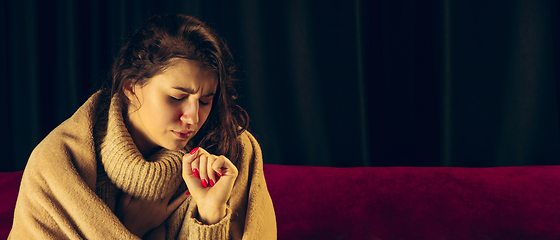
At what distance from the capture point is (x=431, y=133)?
60.7 inches

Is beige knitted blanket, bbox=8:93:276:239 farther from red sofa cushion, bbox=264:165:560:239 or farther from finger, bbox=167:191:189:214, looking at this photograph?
red sofa cushion, bbox=264:165:560:239

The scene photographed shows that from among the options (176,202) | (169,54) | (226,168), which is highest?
(169,54)

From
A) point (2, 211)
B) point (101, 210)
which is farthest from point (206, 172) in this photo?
point (2, 211)

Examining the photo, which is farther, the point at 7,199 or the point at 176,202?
the point at 7,199

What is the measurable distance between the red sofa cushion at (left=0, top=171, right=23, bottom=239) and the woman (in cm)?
46

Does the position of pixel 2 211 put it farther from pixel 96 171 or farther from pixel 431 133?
pixel 431 133

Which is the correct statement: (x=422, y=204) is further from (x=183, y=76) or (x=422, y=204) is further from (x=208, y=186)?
(x=183, y=76)

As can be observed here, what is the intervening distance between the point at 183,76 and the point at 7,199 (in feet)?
2.73

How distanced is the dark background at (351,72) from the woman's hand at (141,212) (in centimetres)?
83

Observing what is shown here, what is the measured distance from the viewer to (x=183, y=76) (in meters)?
0.68

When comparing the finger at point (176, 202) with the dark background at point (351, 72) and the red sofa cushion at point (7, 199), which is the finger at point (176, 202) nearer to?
the red sofa cushion at point (7, 199)

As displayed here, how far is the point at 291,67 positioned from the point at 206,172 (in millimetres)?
968

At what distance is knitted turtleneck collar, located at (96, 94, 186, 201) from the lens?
2.29ft

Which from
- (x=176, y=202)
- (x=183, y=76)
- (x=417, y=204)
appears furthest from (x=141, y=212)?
(x=417, y=204)
